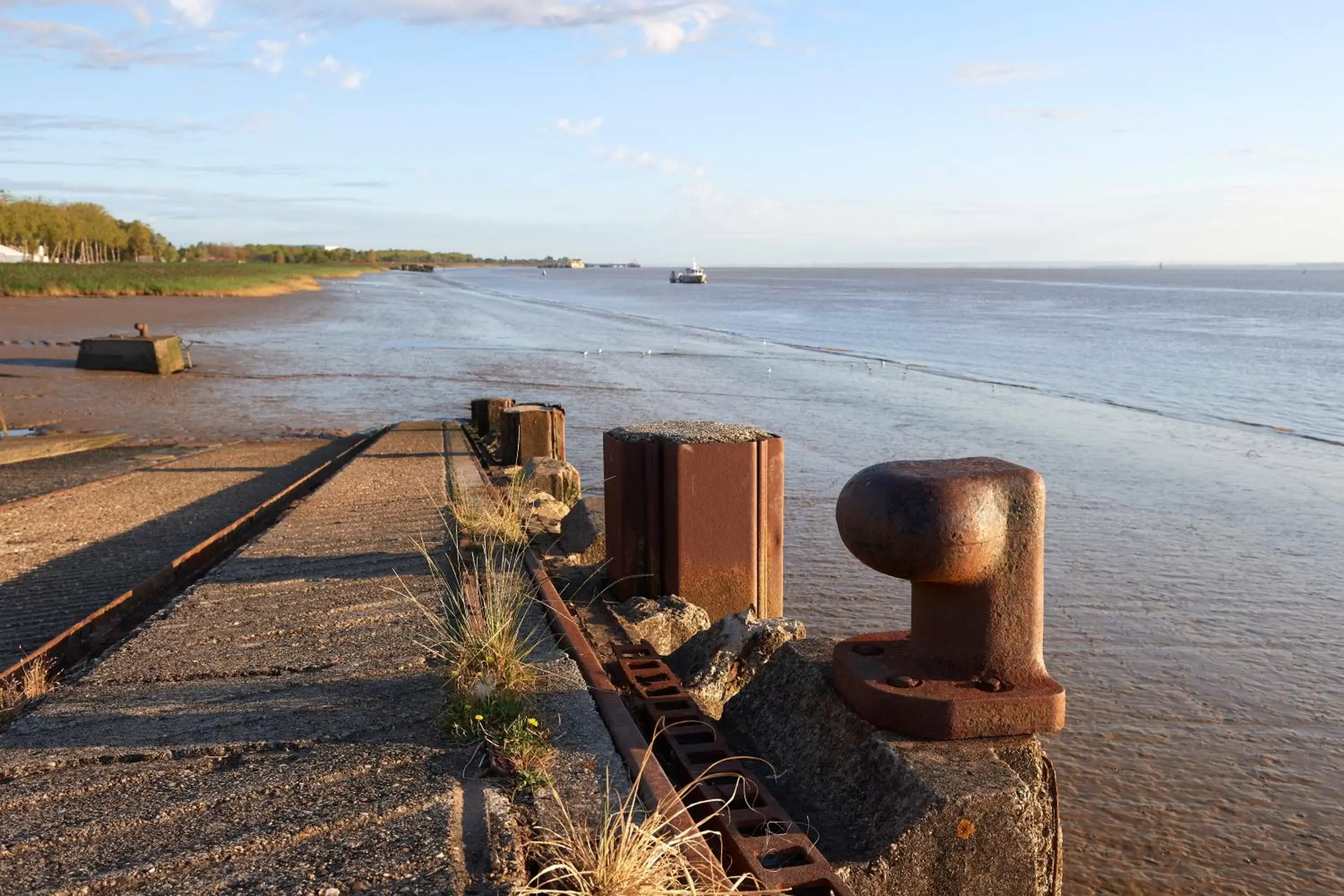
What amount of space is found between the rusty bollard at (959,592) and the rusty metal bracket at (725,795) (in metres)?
0.49

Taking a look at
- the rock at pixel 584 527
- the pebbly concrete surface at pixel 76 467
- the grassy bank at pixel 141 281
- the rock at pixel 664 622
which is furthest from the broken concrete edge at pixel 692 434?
the grassy bank at pixel 141 281

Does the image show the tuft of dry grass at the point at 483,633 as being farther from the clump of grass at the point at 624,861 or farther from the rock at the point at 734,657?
the clump of grass at the point at 624,861

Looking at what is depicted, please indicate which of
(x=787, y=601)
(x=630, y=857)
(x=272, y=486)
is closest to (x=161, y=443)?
(x=272, y=486)

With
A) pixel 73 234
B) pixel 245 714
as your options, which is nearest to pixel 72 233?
pixel 73 234

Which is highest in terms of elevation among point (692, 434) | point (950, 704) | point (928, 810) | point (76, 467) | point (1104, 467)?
point (692, 434)

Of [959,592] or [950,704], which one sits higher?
[959,592]

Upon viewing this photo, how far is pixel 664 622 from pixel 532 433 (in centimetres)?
566

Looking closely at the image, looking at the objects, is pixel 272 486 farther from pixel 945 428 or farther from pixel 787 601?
pixel 945 428

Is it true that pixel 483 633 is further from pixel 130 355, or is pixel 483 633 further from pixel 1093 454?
pixel 130 355

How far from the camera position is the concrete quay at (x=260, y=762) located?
112 inches

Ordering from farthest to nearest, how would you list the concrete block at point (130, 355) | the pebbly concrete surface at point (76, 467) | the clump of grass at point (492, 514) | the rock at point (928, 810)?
the concrete block at point (130, 355), the pebbly concrete surface at point (76, 467), the clump of grass at point (492, 514), the rock at point (928, 810)

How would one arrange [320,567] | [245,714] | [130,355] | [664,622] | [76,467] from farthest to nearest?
[130,355] < [76,467] < [320,567] < [664,622] < [245,714]

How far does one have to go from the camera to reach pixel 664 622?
17.2 feet

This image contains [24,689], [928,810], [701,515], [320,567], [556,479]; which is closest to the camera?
[928,810]
